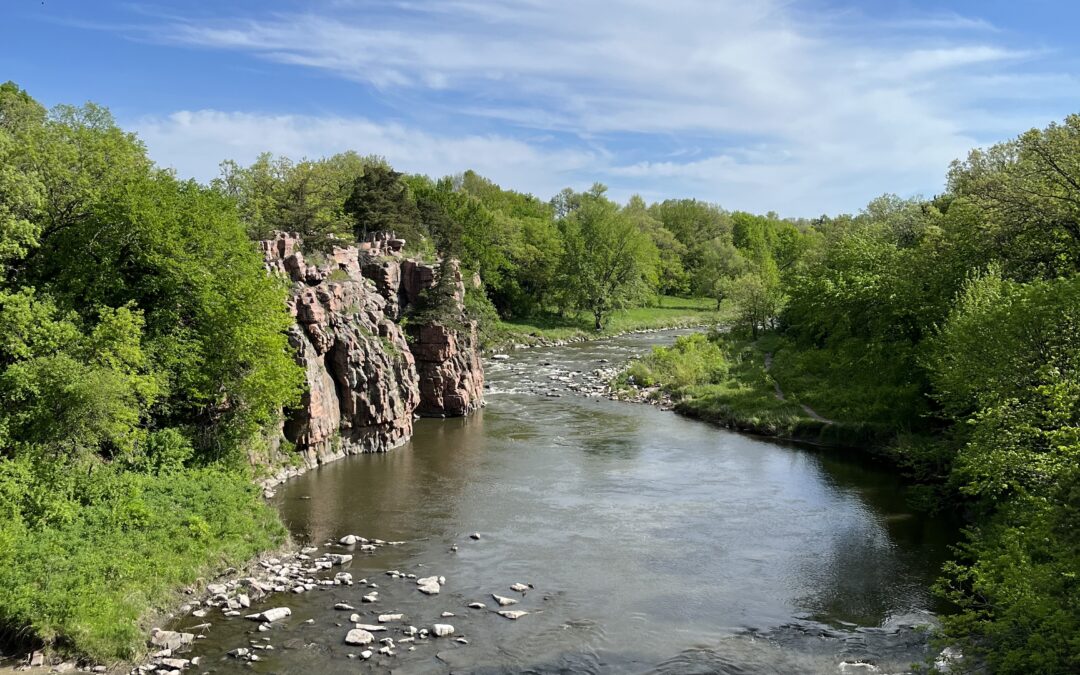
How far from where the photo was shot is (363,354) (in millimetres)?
40750

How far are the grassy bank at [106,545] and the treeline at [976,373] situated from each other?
64.0 feet

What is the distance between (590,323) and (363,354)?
198 ft

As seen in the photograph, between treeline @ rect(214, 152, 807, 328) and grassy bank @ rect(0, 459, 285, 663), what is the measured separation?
23.3 metres

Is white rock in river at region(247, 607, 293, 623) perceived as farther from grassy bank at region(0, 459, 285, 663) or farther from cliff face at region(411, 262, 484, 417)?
cliff face at region(411, 262, 484, 417)

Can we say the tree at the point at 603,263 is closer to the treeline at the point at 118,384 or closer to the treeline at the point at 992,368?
the treeline at the point at 992,368

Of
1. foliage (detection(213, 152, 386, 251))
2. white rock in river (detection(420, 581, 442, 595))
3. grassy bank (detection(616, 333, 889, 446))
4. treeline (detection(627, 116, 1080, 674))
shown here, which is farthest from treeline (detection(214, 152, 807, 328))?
white rock in river (detection(420, 581, 442, 595))

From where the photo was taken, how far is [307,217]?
55312mm

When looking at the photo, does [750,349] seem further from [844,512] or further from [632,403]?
[844,512]

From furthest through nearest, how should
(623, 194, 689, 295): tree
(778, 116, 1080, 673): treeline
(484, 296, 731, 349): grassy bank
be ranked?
1. (623, 194, 689, 295): tree
2. (484, 296, 731, 349): grassy bank
3. (778, 116, 1080, 673): treeline

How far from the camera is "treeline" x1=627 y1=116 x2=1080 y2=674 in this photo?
17656 mm

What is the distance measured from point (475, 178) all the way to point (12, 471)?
396 feet

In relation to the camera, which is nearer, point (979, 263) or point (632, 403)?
point (979, 263)

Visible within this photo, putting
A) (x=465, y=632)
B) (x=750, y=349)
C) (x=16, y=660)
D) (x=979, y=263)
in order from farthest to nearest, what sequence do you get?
(x=750, y=349) < (x=979, y=263) < (x=465, y=632) < (x=16, y=660)

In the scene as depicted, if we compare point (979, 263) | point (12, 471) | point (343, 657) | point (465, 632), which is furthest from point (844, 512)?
point (12, 471)
